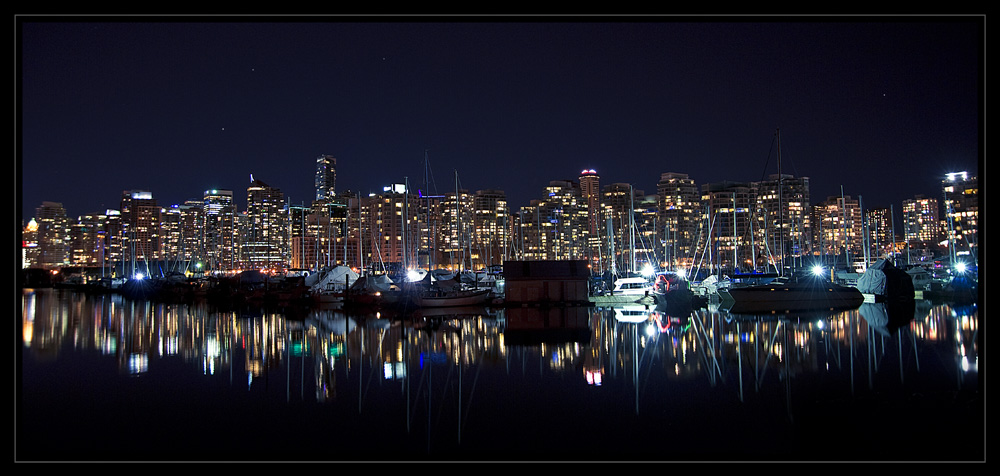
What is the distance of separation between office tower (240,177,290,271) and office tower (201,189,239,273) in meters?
3.94

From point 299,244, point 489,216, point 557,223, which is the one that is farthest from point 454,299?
point 489,216

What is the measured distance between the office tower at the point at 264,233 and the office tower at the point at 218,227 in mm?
3940

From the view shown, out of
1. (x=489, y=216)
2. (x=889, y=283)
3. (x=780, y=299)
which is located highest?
(x=489, y=216)

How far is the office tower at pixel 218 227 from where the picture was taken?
154 m

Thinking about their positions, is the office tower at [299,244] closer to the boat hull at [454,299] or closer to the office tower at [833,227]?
the boat hull at [454,299]

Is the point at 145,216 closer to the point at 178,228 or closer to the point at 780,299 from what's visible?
the point at 178,228

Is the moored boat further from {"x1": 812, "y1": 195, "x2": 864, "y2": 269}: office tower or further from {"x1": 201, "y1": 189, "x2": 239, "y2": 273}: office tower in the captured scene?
{"x1": 201, "y1": 189, "x2": 239, "y2": 273}: office tower

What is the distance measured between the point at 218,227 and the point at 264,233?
17038 millimetres

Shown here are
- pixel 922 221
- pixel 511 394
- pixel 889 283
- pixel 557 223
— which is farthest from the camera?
pixel 922 221

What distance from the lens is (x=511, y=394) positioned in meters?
14.1

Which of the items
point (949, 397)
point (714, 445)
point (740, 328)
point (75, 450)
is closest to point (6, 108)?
point (75, 450)

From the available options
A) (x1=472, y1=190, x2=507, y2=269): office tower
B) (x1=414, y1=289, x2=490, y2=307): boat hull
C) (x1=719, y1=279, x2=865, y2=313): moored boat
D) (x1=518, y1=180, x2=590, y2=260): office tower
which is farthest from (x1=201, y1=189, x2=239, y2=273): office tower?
(x1=719, y1=279, x2=865, y2=313): moored boat

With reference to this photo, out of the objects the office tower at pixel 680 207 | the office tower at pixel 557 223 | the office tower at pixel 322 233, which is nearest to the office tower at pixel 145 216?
the office tower at pixel 322 233

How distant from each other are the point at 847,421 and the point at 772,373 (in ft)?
15.9
